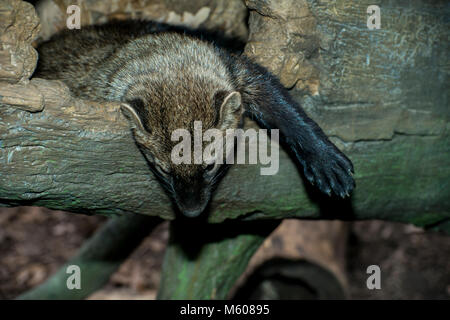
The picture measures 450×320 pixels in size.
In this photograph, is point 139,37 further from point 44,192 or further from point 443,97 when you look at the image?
point 443,97

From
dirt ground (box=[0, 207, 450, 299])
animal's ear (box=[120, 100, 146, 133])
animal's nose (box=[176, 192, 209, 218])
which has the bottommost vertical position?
dirt ground (box=[0, 207, 450, 299])

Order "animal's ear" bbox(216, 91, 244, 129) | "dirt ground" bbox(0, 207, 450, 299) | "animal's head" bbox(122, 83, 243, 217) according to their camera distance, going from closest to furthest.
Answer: "animal's head" bbox(122, 83, 243, 217) < "animal's ear" bbox(216, 91, 244, 129) < "dirt ground" bbox(0, 207, 450, 299)

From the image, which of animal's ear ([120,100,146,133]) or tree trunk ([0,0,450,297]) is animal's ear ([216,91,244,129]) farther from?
animal's ear ([120,100,146,133])

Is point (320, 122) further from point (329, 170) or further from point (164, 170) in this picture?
point (164, 170)

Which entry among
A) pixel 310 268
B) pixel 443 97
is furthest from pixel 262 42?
pixel 310 268

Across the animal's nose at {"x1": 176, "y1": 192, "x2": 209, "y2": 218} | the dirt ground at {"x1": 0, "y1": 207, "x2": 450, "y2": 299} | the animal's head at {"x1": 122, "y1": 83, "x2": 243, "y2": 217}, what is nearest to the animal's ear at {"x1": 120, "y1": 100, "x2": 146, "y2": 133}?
the animal's head at {"x1": 122, "y1": 83, "x2": 243, "y2": 217}

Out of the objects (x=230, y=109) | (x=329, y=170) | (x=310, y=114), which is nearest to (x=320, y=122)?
(x=310, y=114)

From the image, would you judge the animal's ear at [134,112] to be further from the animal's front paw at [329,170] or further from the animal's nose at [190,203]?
the animal's front paw at [329,170]

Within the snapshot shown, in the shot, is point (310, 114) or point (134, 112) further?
point (310, 114)
